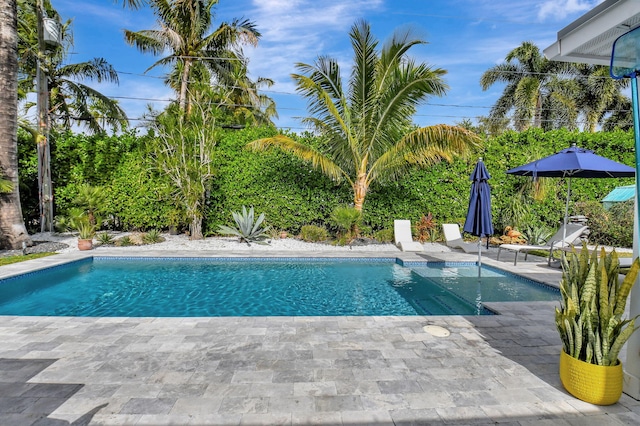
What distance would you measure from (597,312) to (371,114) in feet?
28.4

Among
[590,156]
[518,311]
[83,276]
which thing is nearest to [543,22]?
[590,156]

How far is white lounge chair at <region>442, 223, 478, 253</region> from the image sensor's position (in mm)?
10308

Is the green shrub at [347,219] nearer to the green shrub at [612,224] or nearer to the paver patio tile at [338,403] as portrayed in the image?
the green shrub at [612,224]

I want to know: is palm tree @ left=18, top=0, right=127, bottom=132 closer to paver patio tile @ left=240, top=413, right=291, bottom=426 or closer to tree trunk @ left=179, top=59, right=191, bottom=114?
tree trunk @ left=179, top=59, right=191, bottom=114

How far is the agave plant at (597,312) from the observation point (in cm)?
268

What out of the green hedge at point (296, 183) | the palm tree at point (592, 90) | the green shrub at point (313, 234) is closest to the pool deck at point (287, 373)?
the green shrub at point (313, 234)

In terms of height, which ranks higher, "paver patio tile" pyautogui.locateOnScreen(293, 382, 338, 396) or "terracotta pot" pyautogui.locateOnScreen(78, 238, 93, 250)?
"terracotta pot" pyautogui.locateOnScreen(78, 238, 93, 250)

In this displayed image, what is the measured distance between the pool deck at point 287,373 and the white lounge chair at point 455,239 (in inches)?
Result: 230

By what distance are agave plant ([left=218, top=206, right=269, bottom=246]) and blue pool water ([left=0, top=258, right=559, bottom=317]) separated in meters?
2.12

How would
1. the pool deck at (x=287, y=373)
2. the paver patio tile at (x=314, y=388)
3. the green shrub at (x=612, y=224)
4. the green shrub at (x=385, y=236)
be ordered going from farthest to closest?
the green shrub at (x=385, y=236)
the green shrub at (x=612, y=224)
the paver patio tile at (x=314, y=388)
the pool deck at (x=287, y=373)

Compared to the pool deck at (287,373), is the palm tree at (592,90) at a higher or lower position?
higher

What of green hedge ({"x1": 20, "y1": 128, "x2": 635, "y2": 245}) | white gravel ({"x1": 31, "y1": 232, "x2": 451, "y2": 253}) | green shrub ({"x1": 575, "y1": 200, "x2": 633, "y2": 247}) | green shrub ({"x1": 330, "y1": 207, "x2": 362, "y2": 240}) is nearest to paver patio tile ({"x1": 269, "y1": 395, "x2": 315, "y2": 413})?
white gravel ({"x1": 31, "y1": 232, "x2": 451, "y2": 253})

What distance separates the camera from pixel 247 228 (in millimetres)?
11203

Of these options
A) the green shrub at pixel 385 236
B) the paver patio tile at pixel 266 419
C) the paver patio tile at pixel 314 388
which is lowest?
the paver patio tile at pixel 266 419
